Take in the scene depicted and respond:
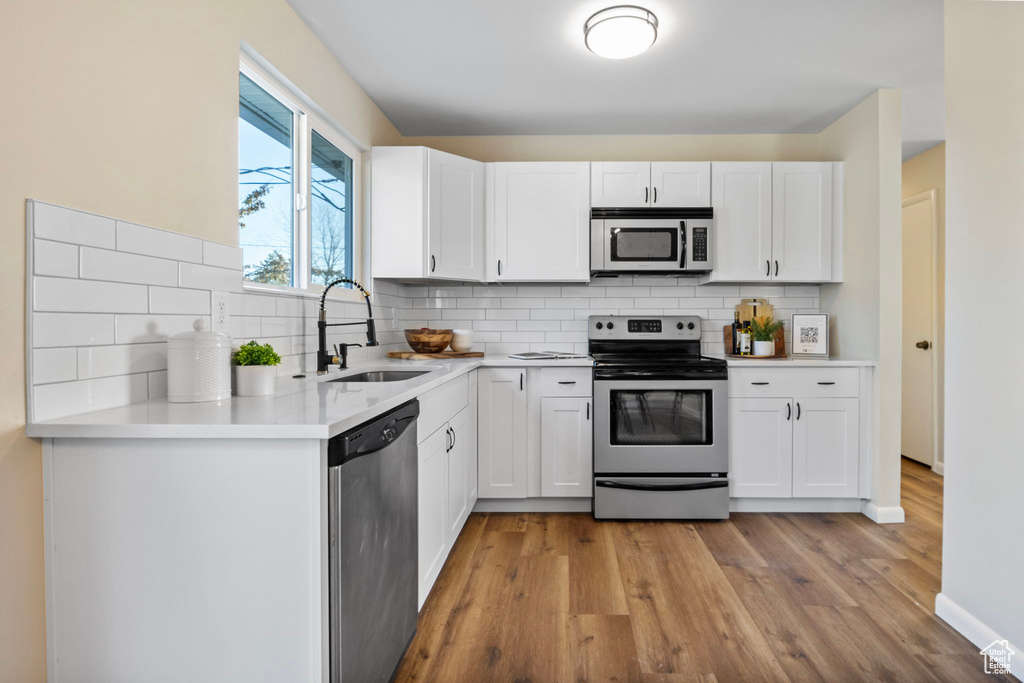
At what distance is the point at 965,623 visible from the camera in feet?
6.08

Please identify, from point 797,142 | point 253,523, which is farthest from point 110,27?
point 797,142

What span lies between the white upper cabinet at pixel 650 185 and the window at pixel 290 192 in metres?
1.48

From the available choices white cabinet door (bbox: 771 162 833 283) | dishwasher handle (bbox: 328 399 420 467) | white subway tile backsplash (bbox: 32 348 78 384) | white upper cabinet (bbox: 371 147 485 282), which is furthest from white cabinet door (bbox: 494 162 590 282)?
white subway tile backsplash (bbox: 32 348 78 384)

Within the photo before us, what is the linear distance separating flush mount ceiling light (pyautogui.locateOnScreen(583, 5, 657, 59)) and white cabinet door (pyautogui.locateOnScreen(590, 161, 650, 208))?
1.04 meters

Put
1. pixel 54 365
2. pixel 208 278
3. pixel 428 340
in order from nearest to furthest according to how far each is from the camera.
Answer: pixel 54 365 → pixel 208 278 → pixel 428 340

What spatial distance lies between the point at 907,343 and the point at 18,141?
5.26 meters

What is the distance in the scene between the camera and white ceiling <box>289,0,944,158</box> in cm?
227

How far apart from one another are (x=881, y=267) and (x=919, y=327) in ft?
5.46

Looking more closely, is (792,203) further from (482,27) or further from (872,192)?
(482,27)

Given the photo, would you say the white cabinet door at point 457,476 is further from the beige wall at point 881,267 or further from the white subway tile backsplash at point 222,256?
the beige wall at point 881,267

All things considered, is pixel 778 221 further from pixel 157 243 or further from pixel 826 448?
pixel 157 243

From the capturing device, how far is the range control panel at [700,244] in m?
3.35

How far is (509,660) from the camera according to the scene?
174cm

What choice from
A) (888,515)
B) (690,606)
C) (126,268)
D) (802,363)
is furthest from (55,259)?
(888,515)
